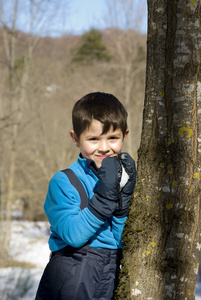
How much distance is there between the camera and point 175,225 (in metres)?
1.44

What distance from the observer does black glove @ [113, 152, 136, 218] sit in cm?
156

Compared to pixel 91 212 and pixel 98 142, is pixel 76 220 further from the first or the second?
pixel 98 142

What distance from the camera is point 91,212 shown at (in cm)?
149

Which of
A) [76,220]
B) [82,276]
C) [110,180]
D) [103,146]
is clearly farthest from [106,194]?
[82,276]

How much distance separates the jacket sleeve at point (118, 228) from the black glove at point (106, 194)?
0.49ft

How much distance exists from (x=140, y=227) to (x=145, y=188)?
0.52 feet

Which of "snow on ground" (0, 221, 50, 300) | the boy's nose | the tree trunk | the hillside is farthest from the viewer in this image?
the hillside

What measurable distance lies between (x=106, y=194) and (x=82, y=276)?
389 millimetres

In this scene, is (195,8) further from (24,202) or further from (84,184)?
(24,202)

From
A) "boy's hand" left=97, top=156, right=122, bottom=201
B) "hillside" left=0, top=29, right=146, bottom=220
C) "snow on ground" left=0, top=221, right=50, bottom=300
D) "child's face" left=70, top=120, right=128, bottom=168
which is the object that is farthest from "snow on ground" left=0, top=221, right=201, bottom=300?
"boy's hand" left=97, top=156, right=122, bottom=201

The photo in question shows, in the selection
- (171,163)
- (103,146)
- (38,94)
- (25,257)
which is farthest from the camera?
(38,94)

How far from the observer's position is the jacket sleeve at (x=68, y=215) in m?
1.50

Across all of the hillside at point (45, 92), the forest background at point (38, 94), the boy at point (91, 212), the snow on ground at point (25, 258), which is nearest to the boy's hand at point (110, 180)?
the boy at point (91, 212)

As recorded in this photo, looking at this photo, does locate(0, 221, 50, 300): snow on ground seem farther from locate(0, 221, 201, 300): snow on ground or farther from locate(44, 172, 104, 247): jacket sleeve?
locate(44, 172, 104, 247): jacket sleeve
